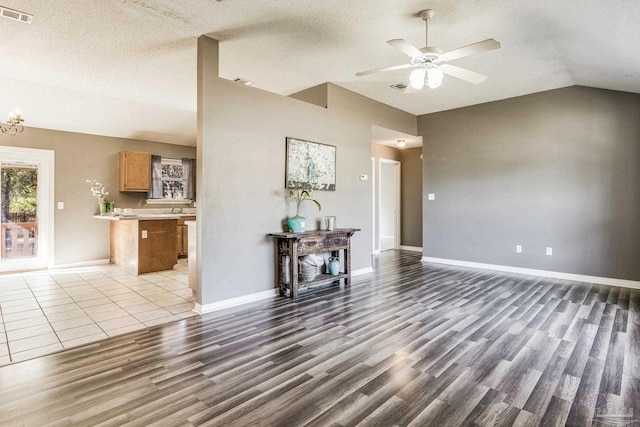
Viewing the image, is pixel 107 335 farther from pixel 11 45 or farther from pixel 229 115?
pixel 11 45

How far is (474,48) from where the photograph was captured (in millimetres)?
2684

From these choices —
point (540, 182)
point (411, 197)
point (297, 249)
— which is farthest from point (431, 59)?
point (411, 197)

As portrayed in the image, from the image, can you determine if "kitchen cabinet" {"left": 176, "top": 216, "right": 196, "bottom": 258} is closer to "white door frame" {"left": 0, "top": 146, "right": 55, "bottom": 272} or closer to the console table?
"white door frame" {"left": 0, "top": 146, "right": 55, "bottom": 272}

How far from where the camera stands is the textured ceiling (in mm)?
2928

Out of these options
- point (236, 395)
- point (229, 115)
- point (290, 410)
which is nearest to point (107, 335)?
point (236, 395)

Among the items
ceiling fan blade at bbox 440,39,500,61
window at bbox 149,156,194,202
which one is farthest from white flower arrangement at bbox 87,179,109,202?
ceiling fan blade at bbox 440,39,500,61

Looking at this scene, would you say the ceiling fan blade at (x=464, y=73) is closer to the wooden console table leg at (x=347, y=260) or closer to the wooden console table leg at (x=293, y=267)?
the wooden console table leg at (x=293, y=267)

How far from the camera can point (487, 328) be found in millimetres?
3148

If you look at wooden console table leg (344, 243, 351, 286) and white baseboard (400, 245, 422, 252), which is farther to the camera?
white baseboard (400, 245, 422, 252)

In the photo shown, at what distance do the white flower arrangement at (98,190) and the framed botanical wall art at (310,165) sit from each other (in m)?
4.49

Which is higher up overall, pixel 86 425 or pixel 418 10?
pixel 418 10

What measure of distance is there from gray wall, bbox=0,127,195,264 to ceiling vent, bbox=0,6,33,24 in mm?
3735

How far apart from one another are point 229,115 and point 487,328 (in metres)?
3.50

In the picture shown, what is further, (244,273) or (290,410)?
(244,273)
